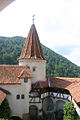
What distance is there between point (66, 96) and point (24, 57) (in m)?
8.61

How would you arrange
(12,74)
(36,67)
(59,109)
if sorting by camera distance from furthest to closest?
(59,109) < (36,67) < (12,74)

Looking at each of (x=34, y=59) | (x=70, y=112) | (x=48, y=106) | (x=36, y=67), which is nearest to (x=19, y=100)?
(x=48, y=106)

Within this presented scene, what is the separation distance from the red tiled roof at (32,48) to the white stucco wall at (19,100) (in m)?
4.49

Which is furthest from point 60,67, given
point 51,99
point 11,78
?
point 11,78

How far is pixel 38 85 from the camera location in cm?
2091

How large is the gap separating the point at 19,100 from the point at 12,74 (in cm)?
377

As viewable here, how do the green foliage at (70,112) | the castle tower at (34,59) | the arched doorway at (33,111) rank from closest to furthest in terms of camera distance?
the green foliage at (70,112), the arched doorway at (33,111), the castle tower at (34,59)

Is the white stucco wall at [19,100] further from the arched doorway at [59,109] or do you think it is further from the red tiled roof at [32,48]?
the arched doorway at [59,109]

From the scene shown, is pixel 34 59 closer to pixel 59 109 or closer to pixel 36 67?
pixel 36 67

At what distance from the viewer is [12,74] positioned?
2014 cm

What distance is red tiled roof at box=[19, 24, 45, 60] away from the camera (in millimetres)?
22188

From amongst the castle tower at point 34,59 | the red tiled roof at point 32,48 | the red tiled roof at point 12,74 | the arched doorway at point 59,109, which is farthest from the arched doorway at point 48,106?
the red tiled roof at point 32,48

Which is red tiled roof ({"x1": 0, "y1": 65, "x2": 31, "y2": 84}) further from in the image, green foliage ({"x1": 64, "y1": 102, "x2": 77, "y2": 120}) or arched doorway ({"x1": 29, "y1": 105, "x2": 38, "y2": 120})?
green foliage ({"x1": 64, "y1": 102, "x2": 77, "y2": 120})

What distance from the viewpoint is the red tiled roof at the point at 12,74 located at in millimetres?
19166
